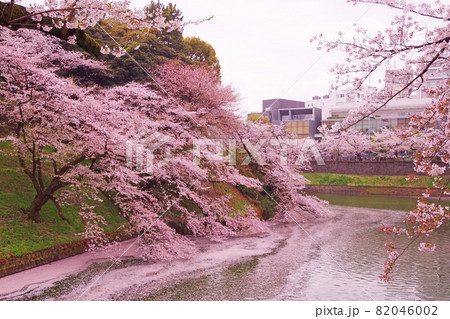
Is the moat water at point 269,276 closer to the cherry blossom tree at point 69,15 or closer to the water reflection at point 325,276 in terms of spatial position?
the water reflection at point 325,276

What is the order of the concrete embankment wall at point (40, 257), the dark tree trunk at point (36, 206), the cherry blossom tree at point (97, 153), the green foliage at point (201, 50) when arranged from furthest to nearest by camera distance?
the green foliage at point (201, 50)
the dark tree trunk at point (36, 206)
the cherry blossom tree at point (97, 153)
the concrete embankment wall at point (40, 257)

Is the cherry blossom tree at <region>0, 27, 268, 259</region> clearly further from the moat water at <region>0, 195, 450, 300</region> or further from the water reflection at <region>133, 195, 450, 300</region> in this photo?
the water reflection at <region>133, 195, 450, 300</region>

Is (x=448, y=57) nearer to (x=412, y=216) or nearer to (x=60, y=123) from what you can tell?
(x=412, y=216)

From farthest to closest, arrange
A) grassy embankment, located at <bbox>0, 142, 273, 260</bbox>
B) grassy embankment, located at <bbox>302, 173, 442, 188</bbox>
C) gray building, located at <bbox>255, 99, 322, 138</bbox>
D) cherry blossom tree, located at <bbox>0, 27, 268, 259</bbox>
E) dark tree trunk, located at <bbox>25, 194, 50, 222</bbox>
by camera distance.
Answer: gray building, located at <bbox>255, 99, 322, 138</bbox>
grassy embankment, located at <bbox>302, 173, 442, 188</bbox>
dark tree trunk, located at <bbox>25, 194, 50, 222</bbox>
cherry blossom tree, located at <bbox>0, 27, 268, 259</bbox>
grassy embankment, located at <bbox>0, 142, 273, 260</bbox>

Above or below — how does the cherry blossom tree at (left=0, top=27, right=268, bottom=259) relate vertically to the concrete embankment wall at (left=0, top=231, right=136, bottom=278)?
above

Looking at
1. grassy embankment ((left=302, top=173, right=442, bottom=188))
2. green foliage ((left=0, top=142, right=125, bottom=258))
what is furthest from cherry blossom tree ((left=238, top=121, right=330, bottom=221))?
grassy embankment ((left=302, top=173, right=442, bottom=188))

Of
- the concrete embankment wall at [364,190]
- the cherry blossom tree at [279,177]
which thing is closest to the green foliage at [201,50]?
the cherry blossom tree at [279,177]

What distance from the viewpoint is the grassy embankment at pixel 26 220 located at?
31.6 feet

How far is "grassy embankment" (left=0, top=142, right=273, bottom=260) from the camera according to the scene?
9.62 metres

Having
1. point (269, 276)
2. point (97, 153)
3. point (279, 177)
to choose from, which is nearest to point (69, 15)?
point (97, 153)

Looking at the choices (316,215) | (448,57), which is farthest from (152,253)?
(316,215)

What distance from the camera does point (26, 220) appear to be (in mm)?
10734

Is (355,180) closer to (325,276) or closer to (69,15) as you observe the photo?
(325,276)

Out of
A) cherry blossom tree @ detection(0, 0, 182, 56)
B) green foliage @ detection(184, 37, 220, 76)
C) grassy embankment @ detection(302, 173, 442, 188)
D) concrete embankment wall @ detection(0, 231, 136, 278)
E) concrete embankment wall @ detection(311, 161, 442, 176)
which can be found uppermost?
green foliage @ detection(184, 37, 220, 76)
